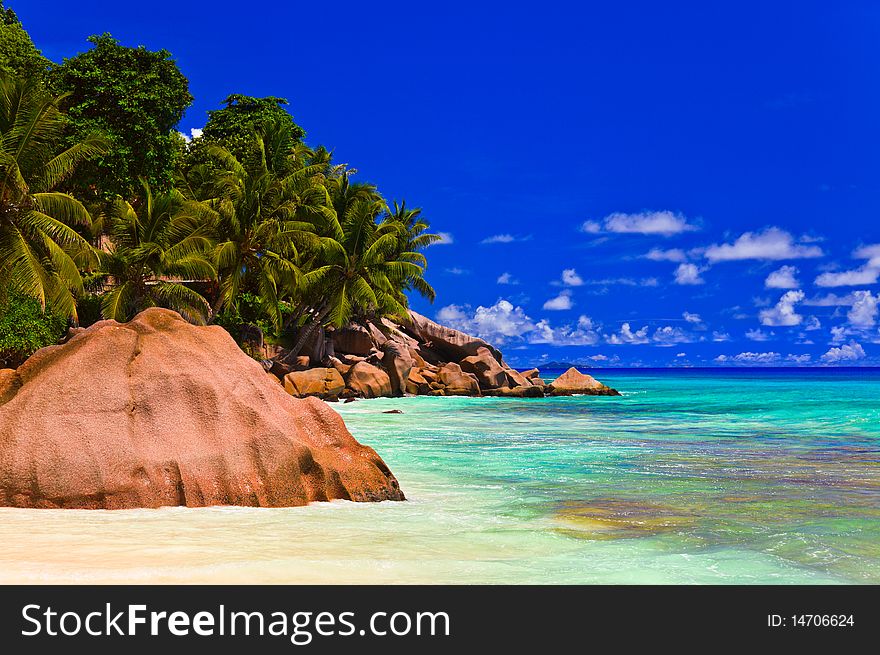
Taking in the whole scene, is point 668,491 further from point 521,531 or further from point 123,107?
point 123,107

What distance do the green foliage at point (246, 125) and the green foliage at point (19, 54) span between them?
29.7 ft

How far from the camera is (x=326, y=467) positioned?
7332 millimetres

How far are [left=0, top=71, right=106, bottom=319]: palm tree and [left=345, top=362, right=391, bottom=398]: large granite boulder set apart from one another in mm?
15622

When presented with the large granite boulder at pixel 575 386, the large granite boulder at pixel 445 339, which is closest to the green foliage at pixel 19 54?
the large granite boulder at pixel 445 339

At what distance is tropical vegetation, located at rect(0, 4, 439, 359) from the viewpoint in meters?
19.2

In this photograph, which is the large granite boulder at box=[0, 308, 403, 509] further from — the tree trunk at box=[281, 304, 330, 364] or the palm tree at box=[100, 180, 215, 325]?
the tree trunk at box=[281, 304, 330, 364]

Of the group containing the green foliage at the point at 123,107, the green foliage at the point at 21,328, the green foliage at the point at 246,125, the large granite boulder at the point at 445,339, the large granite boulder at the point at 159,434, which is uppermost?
the green foliage at the point at 246,125

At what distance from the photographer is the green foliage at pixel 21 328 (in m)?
21.4

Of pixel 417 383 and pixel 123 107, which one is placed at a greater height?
pixel 123 107

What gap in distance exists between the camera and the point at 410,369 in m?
39.3

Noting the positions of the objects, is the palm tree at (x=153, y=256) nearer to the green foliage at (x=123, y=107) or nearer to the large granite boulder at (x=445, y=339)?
the green foliage at (x=123, y=107)

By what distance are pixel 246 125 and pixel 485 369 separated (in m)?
18.3

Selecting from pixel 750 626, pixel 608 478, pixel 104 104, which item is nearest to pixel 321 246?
pixel 104 104

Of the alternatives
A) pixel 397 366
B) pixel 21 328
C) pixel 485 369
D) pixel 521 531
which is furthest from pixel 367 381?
pixel 521 531
